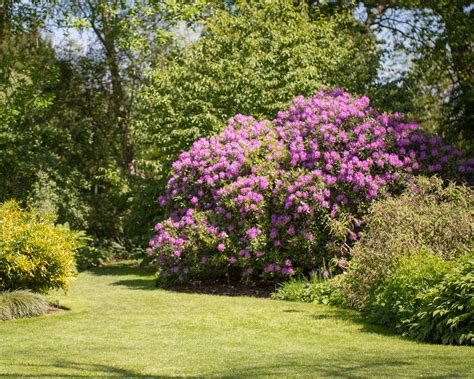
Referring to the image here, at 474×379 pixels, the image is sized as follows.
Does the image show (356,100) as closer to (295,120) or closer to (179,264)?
(295,120)

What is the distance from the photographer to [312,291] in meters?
12.8

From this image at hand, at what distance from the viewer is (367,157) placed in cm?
1408

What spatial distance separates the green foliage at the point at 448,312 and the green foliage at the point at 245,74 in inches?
368

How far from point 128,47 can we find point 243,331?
14857 mm

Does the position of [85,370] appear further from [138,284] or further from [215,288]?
[138,284]

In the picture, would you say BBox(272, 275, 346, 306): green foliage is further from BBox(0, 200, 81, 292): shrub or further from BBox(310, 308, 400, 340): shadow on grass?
BBox(0, 200, 81, 292): shrub

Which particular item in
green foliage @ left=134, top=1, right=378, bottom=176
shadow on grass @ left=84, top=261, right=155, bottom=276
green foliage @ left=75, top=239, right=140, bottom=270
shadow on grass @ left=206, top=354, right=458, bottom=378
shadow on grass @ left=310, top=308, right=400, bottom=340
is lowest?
shadow on grass @ left=206, top=354, right=458, bottom=378

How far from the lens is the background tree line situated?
59.7 ft

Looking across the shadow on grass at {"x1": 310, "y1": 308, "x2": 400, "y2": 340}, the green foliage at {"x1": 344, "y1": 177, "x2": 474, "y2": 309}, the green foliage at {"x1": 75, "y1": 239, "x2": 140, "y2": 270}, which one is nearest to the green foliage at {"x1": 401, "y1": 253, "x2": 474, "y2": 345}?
the shadow on grass at {"x1": 310, "y1": 308, "x2": 400, "y2": 340}

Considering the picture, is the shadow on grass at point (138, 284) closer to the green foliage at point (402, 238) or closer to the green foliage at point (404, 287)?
the green foliage at point (402, 238)

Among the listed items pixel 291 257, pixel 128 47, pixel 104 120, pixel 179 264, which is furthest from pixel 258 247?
pixel 104 120

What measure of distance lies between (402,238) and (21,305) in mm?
5557

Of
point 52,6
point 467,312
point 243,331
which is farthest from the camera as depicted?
point 52,6

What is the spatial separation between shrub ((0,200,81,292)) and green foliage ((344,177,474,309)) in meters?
4.39
